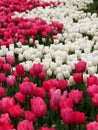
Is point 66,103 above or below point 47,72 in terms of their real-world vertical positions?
above

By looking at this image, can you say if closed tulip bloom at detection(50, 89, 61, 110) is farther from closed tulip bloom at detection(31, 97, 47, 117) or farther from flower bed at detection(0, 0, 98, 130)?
closed tulip bloom at detection(31, 97, 47, 117)

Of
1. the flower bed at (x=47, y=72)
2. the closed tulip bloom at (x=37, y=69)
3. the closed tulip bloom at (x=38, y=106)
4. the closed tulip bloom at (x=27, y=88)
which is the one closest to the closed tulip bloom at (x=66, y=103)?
the flower bed at (x=47, y=72)

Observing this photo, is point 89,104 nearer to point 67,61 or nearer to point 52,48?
point 67,61

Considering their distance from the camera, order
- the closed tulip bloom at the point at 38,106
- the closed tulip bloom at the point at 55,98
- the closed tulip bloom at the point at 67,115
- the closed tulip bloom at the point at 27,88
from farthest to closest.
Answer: the closed tulip bloom at the point at 27,88 → the closed tulip bloom at the point at 55,98 → the closed tulip bloom at the point at 38,106 → the closed tulip bloom at the point at 67,115

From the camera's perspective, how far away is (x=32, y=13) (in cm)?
1102

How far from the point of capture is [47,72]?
527 centimetres

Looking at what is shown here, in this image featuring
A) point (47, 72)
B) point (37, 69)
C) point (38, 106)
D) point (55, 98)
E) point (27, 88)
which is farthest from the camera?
point (47, 72)

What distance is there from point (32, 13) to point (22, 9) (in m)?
0.41

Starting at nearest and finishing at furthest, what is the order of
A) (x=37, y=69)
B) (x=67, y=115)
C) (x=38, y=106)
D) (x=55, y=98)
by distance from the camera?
1. (x=67, y=115)
2. (x=38, y=106)
3. (x=55, y=98)
4. (x=37, y=69)

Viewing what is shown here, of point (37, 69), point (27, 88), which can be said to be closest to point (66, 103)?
point (27, 88)

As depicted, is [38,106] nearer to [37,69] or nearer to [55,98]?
[55,98]

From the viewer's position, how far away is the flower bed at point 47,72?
3533 mm

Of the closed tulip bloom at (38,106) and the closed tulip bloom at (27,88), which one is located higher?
the closed tulip bloom at (38,106)

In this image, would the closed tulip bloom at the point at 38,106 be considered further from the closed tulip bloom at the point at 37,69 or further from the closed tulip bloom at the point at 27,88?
the closed tulip bloom at the point at 37,69
